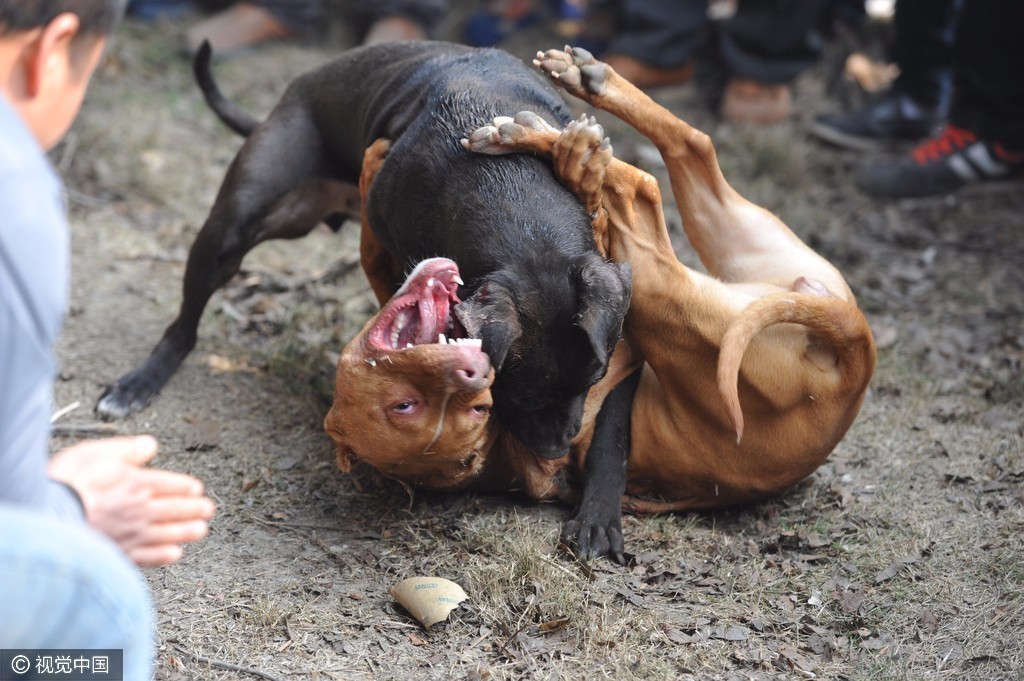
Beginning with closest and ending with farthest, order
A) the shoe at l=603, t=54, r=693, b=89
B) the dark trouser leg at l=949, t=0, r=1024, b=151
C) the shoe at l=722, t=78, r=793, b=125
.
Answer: the dark trouser leg at l=949, t=0, r=1024, b=151 < the shoe at l=722, t=78, r=793, b=125 < the shoe at l=603, t=54, r=693, b=89

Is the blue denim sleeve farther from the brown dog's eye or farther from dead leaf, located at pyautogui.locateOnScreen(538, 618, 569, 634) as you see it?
dead leaf, located at pyautogui.locateOnScreen(538, 618, 569, 634)

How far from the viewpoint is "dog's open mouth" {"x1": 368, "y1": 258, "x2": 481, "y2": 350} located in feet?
9.27

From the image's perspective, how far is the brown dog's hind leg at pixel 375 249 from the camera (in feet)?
11.4

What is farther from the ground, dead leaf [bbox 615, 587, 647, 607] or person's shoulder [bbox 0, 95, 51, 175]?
person's shoulder [bbox 0, 95, 51, 175]

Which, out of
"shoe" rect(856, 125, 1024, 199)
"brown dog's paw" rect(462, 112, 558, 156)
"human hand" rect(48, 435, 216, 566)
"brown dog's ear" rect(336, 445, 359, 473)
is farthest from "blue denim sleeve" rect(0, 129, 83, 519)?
"shoe" rect(856, 125, 1024, 199)

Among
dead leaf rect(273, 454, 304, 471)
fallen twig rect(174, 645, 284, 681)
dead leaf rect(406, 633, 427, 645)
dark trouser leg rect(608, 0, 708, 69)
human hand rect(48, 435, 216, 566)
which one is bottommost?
dead leaf rect(273, 454, 304, 471)

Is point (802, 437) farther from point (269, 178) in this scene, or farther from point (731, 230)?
point (269, 178)

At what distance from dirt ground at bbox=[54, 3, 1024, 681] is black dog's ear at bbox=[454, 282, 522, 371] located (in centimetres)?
70

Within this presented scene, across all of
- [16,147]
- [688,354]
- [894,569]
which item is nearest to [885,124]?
[688,354]

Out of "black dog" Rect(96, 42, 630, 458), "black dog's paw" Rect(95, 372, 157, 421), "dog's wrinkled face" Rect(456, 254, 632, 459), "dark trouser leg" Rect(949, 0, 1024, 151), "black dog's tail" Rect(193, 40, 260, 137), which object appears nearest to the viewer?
"dog's wrinkled face" Rect(456, 254, 632, 459)

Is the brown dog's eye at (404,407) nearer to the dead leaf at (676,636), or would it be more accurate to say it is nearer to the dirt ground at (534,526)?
the dirt ground at (534,526)

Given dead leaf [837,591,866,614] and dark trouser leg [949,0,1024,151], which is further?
dark trouser leg [949,0,1024,151]

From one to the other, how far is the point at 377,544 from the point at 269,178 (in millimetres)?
1484

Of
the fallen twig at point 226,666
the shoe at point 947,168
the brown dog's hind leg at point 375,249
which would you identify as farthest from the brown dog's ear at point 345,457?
the shoe at point 947,168
